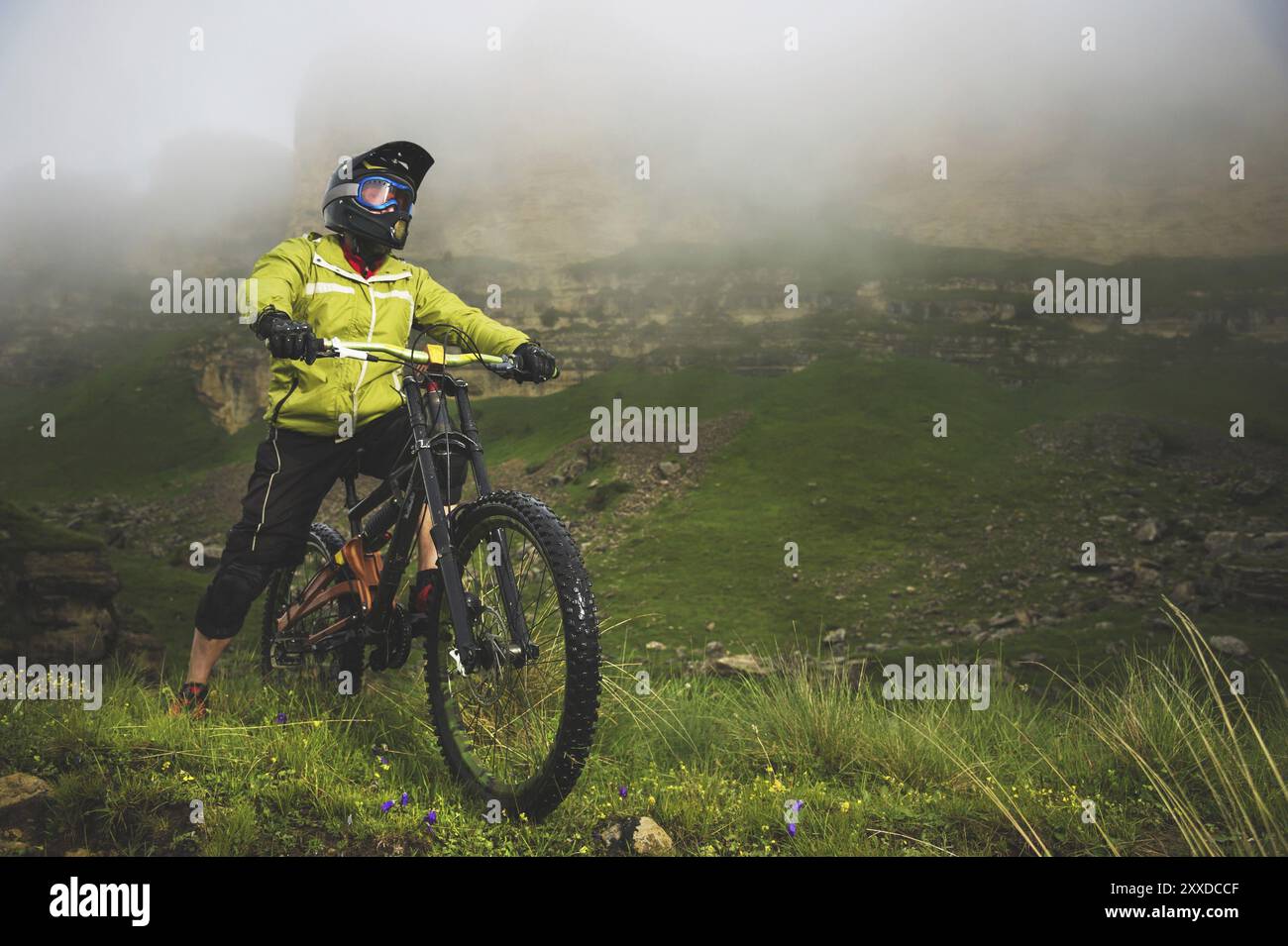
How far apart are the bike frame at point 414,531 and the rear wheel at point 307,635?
0.09 meters

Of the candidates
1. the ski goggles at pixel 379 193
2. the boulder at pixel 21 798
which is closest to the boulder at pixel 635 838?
the boulder at pixel 21 798

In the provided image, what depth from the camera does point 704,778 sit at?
152 inches

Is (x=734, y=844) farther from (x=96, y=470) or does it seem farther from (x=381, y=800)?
(x=96, y=470)

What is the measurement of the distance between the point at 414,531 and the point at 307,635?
1381 mm

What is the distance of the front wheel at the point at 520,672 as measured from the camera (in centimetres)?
324

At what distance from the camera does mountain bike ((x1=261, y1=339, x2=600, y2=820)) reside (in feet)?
10.8

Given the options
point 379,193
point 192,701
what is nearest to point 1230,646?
point 379,193

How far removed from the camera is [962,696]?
17.0ft

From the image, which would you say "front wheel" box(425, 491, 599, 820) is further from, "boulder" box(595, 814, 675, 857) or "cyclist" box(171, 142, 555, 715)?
"cyclist" box(171, 142, 555, 715)

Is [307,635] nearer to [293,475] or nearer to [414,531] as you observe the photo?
[293,475]

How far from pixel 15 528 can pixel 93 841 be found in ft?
34.7

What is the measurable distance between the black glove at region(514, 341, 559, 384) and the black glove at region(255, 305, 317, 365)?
3.01ft

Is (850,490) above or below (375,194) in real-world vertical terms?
below
